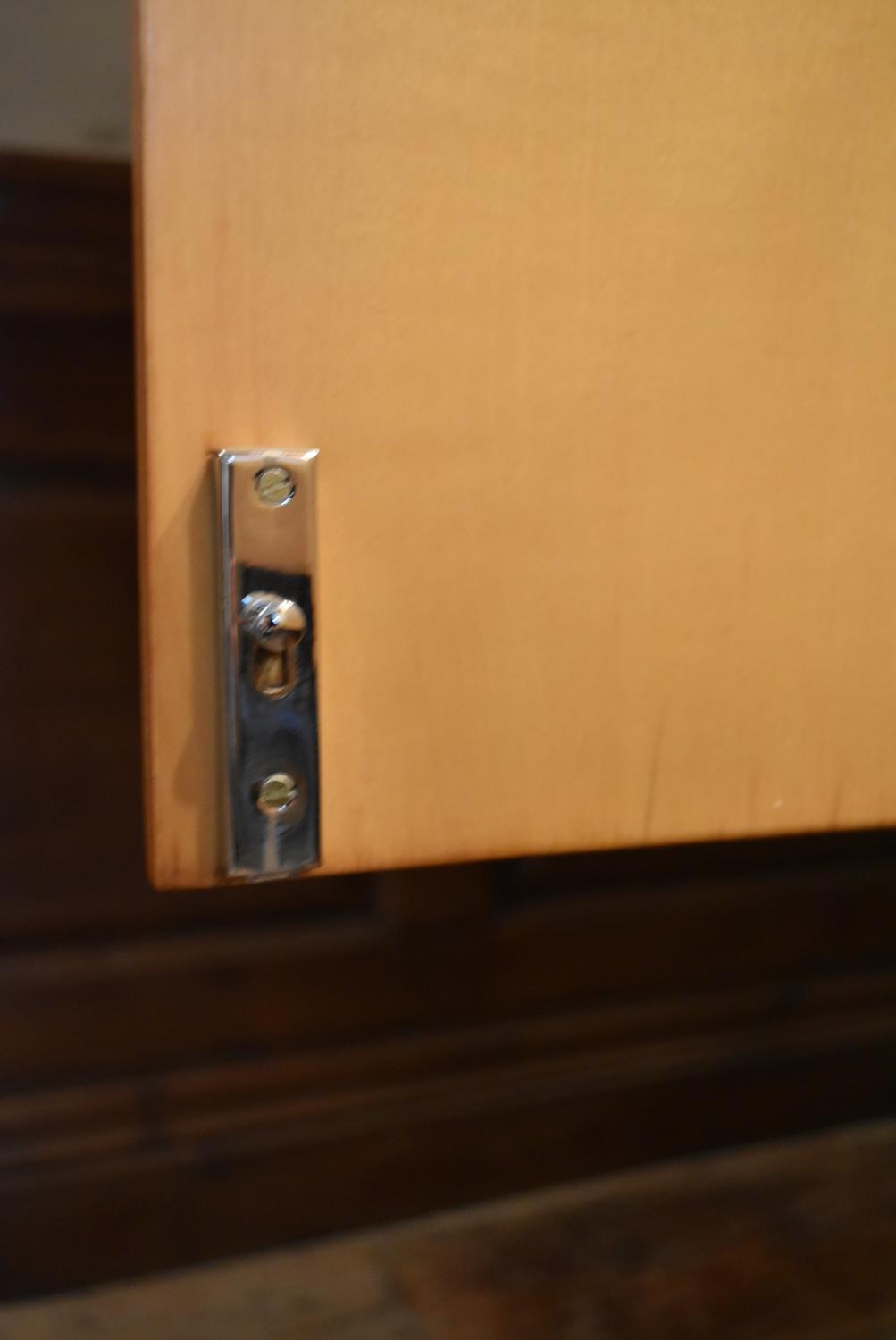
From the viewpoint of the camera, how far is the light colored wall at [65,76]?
40cm

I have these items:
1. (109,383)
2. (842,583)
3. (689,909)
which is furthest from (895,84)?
(689,909)

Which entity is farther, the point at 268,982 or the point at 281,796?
the point at 268,982

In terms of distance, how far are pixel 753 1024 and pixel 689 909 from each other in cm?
10

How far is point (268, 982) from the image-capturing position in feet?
1.62

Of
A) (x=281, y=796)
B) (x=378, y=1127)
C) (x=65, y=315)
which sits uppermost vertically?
(x=65, y=315)

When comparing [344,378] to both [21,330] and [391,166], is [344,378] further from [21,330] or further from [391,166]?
[21,330]

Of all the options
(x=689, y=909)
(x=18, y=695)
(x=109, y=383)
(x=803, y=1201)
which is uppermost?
(x=109, y=383)

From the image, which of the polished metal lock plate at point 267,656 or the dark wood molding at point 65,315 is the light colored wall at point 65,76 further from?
the polished metal lock plate at point 267,656

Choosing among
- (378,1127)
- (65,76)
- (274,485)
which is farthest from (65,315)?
(378,1127)

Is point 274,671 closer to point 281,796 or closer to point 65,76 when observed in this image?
point 281,796

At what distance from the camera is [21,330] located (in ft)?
1.35

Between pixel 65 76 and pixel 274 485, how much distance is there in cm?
33

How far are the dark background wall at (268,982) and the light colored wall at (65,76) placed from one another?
0.01 meters

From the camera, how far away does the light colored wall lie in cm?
40
